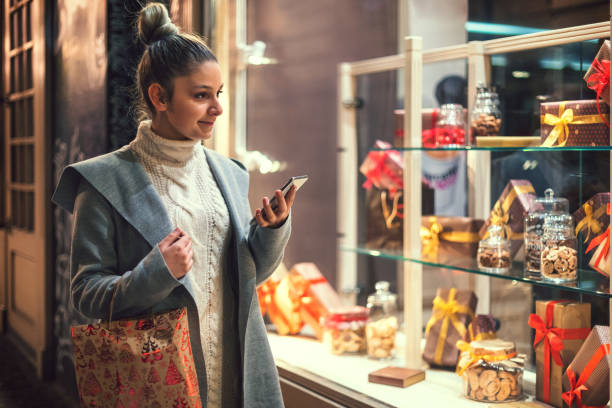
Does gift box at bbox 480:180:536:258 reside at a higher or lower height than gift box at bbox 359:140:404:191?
lower

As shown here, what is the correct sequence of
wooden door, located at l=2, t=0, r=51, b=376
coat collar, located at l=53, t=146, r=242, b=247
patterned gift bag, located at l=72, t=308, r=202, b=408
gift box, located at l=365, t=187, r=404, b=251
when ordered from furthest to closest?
wooden door, located at l=2, t=0, r=51, b=376 → gift box, located at l=365, t=187, r=404, b=251 → coat collar, located at l=53, t=146, r=242, b=247 → patterned gift bag, located at l=72, t=308, r=202, b=408

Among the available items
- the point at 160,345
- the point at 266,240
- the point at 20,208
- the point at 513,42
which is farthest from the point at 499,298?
the point at 20,208

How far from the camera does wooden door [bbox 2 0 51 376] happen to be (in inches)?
150

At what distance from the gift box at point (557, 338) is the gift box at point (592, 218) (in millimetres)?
216

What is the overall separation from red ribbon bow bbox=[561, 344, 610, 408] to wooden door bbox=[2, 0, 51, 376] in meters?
2.92

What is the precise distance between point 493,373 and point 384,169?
0.98 meters

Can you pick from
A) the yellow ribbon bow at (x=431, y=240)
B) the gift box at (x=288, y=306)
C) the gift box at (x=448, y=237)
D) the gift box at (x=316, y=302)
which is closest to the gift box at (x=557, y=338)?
the gift box at (x=448, y=237)

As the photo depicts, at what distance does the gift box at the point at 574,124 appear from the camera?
1.69 m

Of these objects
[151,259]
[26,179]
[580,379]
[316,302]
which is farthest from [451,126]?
[26,179]

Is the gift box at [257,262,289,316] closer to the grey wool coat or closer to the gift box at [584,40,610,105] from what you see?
the grey wool coat

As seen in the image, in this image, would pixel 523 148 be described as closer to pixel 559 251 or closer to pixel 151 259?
pixel 559 251

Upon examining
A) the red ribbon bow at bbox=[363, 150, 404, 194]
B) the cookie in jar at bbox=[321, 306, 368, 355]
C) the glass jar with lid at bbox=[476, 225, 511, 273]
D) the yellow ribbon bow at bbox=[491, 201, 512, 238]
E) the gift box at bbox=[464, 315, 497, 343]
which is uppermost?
the red ribbon bow at bbox=[363, 150, 404, 194]

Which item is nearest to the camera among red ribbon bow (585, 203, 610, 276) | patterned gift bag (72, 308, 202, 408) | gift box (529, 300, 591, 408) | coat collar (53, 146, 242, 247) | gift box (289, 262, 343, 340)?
patterned gift bag (72, 308, 202, 408)

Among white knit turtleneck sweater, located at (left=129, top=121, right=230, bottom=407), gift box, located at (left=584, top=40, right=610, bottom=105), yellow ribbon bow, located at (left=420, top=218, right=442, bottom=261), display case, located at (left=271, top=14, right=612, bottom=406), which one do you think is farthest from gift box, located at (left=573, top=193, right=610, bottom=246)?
white knit turtleneck sweater, located at (left=129, top=121, right=230, bottom=407)
